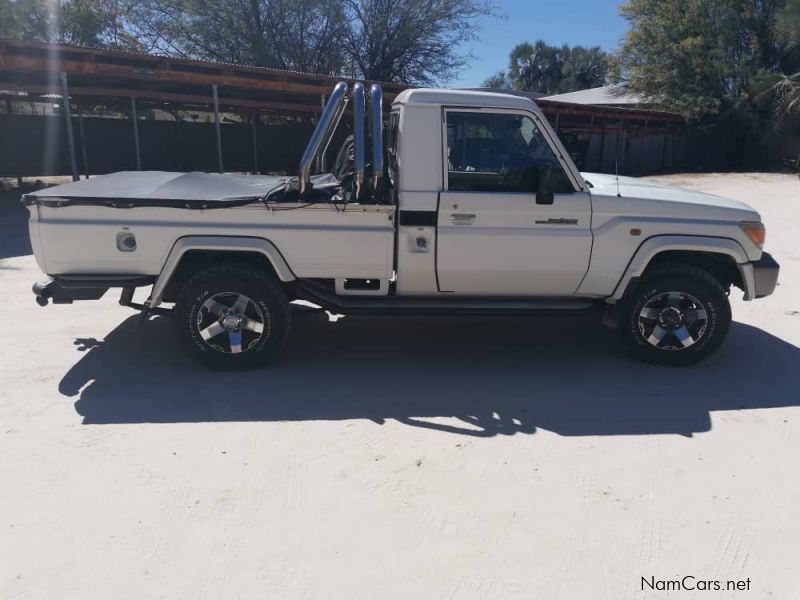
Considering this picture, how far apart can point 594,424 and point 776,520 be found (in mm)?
1178

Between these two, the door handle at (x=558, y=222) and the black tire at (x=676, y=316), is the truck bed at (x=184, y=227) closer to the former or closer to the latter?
the door handle at (x=558, y=222)

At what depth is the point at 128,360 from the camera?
5059 millimetres

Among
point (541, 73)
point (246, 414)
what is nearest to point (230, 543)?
point (246, 414)

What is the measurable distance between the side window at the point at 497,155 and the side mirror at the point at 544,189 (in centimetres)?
5

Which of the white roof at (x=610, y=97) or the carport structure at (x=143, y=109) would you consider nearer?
the carport structure at (x=143, y=109)

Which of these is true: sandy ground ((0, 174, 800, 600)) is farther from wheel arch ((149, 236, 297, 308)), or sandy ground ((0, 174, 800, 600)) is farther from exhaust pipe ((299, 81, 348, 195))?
exhaust pipe ((299, 81, 348, 195))

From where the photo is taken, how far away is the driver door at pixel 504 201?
4.66 meters

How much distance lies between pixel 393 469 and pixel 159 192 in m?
2.67

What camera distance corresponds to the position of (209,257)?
189 inches

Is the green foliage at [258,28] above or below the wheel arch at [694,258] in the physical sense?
above

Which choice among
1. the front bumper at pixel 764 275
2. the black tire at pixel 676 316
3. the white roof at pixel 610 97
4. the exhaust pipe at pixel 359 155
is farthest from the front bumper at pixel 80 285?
the white roof at pixel 610 97

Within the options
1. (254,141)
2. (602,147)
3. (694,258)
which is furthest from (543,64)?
(694,258)

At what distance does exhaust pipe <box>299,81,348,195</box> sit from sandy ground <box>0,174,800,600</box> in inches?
57.7

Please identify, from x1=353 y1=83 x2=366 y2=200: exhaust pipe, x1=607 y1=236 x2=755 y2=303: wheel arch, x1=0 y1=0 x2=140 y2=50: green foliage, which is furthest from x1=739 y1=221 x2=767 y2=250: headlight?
x1=0 y1=0 x2=140 y2=50: green foliage
